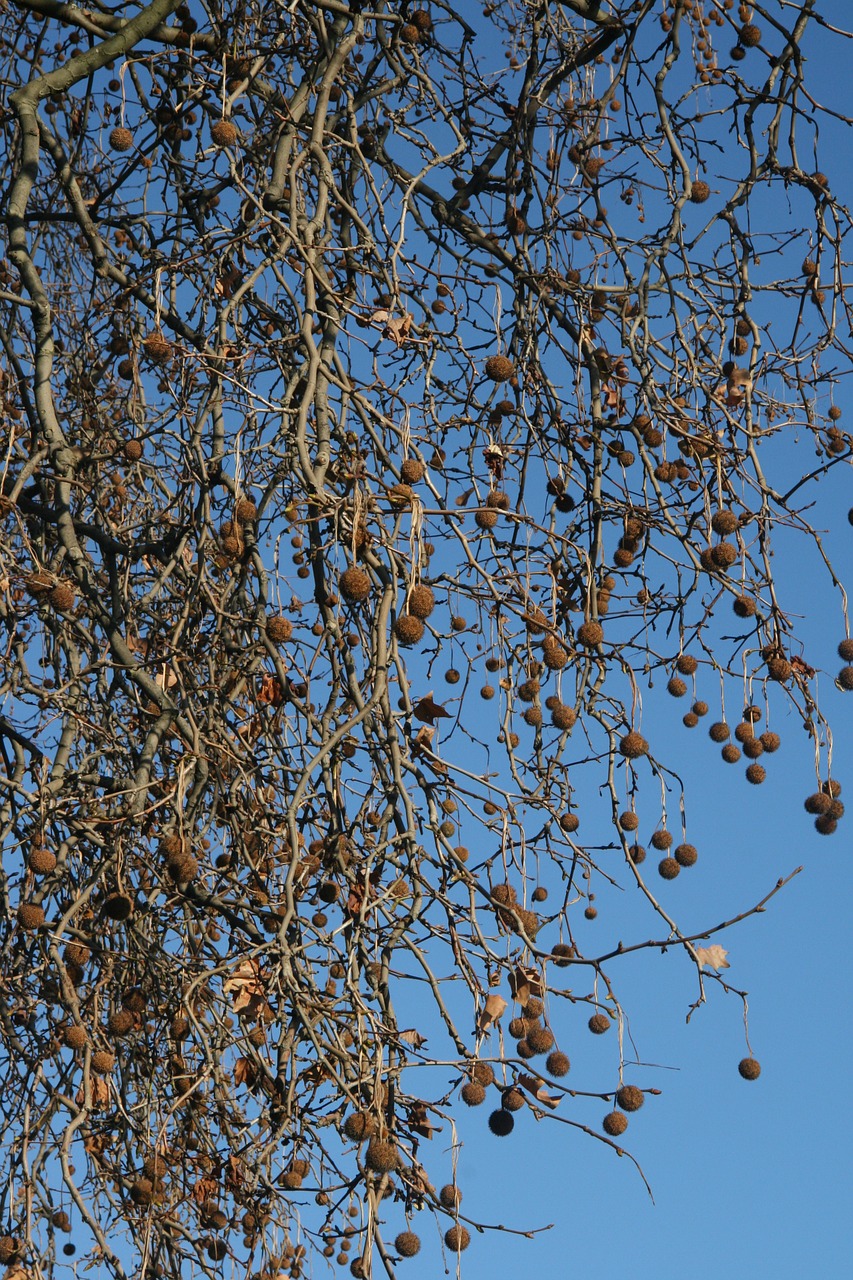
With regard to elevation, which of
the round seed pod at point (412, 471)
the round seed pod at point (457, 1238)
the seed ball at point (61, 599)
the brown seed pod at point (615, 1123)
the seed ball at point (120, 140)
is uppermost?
the seed ball at point (120, 140)

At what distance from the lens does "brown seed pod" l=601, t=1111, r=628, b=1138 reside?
2578 millimetres

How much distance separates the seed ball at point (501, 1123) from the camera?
2355mm

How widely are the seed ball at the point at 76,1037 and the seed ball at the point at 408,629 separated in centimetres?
89

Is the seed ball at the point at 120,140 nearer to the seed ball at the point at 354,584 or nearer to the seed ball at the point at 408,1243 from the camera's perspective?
the seed ball at the point at 354,584

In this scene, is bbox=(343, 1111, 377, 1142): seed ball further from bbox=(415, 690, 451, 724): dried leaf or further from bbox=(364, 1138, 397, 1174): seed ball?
bbox=(415, 690, 451, 724): dried leaf

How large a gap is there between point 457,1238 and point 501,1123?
166 millimetres

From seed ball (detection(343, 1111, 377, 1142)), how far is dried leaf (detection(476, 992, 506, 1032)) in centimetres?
24

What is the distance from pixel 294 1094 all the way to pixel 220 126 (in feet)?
5.38

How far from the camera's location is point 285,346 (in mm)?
3311

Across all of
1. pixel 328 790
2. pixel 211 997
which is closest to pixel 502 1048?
pixel 328 790

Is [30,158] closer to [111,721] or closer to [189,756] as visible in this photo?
[111,721]

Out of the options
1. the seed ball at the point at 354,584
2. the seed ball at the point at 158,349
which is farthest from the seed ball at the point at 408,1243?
the seed ball at the point at 158,349

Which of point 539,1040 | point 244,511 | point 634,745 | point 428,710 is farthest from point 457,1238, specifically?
point 244,511

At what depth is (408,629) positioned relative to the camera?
2346 millimetres
